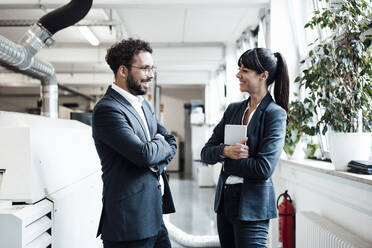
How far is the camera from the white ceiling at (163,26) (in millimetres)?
3586

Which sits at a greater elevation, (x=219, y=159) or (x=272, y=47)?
(x=272, y=47)

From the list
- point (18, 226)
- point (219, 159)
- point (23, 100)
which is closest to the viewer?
point (18, 226)

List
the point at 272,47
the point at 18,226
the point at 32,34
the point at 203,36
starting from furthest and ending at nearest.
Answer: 1. the point at 203,36
2. the point at 272,47
3. the point at 32,34
4. the point at 18,226

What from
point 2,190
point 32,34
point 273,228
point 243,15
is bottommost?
point 273,228

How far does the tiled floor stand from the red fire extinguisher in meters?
1.19

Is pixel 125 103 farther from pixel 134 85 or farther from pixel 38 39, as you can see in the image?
pixel 38 39

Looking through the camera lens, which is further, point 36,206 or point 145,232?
point 36,206

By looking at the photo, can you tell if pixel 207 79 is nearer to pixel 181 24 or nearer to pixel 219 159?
pixel 181 24

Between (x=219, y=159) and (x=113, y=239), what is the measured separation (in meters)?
0.60

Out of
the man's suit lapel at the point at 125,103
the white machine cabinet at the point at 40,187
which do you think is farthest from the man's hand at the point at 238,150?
the white machine cabinet at the point at 40,187

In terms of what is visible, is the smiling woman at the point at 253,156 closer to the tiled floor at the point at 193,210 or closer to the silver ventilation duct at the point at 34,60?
the silver ventilation duct at the point at 34,60

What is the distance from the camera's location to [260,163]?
1440mm

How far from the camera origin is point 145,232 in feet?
4.52

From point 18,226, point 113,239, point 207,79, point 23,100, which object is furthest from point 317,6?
point 23,100
